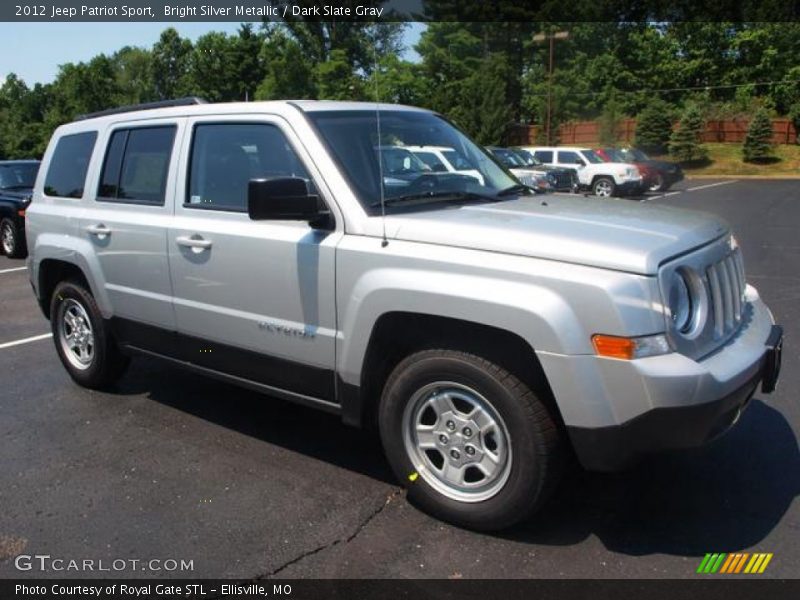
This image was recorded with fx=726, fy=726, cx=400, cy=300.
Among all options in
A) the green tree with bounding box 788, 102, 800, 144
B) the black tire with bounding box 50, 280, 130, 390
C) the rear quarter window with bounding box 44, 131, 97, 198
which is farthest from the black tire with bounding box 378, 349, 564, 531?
the green tree with bounding box 788, 102, 800, 144

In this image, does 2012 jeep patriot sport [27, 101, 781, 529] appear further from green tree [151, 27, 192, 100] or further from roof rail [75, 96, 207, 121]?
green tree [151, 27, 192, 100]

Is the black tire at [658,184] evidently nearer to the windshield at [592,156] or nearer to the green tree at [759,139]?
the windshield at [592,156]

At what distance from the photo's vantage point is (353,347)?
11.5 ft

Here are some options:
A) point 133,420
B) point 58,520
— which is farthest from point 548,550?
point 133,420

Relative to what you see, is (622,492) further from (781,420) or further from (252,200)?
(252,200)

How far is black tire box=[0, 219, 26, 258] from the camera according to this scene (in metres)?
12.5

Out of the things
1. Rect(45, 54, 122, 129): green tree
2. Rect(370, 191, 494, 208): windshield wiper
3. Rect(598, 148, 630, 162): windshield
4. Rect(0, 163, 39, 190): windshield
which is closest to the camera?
Rect(370, 191, 494, 208): windshield wiper

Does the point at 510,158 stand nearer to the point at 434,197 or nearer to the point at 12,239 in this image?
the point at 12,239

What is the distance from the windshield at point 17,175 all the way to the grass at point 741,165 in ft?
113

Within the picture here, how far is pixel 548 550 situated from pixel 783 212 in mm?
18108

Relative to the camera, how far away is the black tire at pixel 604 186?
77.8 feet

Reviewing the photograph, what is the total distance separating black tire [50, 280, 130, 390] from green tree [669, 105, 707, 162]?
135 feet

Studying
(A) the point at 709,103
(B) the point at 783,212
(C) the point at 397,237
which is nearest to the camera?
(C) the point at 397,237

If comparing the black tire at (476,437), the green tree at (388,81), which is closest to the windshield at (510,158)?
the green tree at (388,81)
